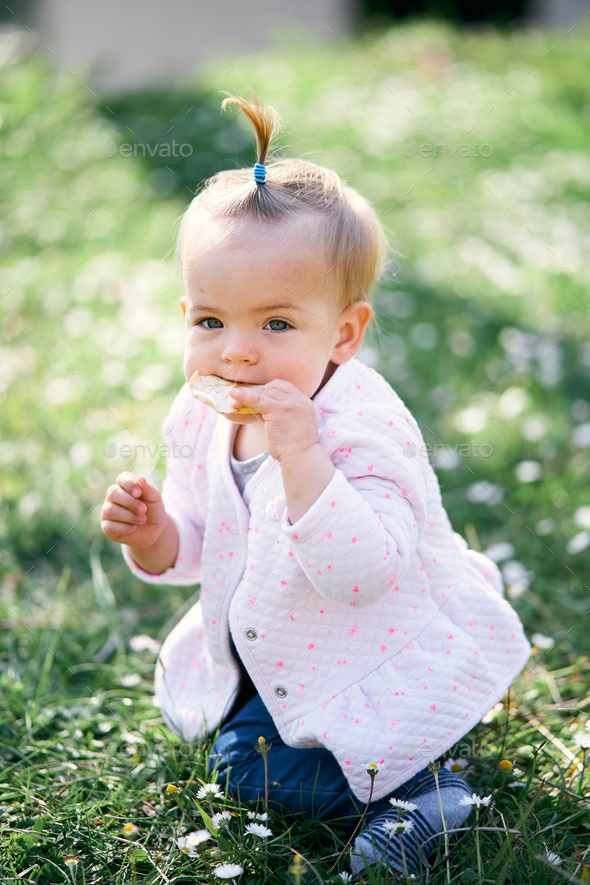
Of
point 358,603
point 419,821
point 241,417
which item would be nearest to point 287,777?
point 419,821

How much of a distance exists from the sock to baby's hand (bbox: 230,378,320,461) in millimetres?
657

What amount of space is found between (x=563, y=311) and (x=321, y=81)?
409 cm

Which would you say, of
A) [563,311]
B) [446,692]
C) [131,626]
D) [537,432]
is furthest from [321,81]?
[446,692]

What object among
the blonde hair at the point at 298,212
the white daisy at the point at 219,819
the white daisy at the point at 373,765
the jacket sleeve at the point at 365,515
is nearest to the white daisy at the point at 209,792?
the white daisy at the point at 219,819

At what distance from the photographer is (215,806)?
150 cm

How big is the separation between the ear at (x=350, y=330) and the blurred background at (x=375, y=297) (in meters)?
0.38

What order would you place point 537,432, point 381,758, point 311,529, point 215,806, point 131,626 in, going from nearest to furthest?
point 311,529, point 381,758, point 215,806, point 131,626, point 537,432

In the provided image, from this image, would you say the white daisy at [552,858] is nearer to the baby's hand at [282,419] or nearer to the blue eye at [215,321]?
the baby's hand at [282,419]

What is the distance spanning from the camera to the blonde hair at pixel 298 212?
140 cm

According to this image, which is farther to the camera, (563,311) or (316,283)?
(563,311)

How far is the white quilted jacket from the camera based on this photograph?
1.32 m

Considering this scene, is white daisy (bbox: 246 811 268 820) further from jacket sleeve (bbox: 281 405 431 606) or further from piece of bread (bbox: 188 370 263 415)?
piece of bread (bbox: 188 370 263 415)

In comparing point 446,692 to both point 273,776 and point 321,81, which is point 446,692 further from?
point 321,81

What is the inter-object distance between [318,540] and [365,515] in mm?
84
